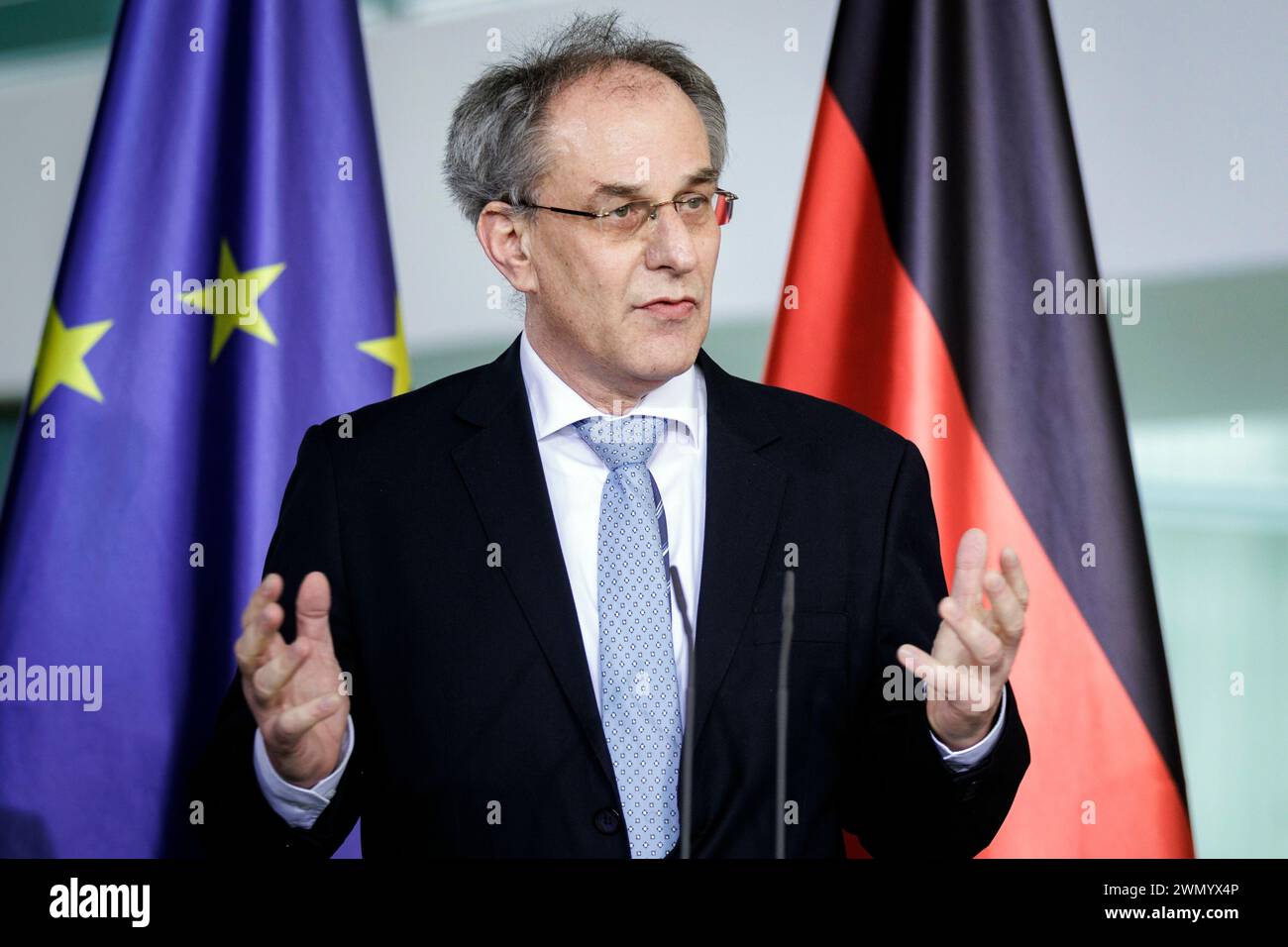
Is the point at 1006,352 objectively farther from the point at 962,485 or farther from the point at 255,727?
the point at 255,727

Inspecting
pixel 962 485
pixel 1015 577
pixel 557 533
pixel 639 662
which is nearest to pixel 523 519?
pixel 557 533

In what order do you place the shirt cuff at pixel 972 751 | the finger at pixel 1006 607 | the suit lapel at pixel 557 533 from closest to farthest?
the finger at pixel 1006 607 → the shirt cuff at pixel 972 751 → the suit lapel at pixel 557 533

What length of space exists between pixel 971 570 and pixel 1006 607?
62 mm

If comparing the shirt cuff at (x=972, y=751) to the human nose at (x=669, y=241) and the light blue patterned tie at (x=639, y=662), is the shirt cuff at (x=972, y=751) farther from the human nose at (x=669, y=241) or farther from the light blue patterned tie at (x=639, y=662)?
the human nose at (x=669, y=241)

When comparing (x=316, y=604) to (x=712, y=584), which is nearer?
(x=316, y=604)

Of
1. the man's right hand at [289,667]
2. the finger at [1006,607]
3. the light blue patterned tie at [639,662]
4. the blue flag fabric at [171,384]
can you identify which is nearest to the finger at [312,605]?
the man's right hand at [289,667]

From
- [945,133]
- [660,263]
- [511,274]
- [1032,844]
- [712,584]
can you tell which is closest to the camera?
[712,584]

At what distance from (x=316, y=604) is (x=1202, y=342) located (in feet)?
6.78

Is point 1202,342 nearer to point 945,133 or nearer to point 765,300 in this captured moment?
point 945,133

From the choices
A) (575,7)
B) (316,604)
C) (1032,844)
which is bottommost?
(1032,844)

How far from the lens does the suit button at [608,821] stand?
67.6 inches

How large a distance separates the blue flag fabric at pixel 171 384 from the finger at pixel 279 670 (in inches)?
43.4

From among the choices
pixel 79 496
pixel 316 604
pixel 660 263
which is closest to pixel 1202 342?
pixel 660 263

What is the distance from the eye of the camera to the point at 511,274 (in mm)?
2178
